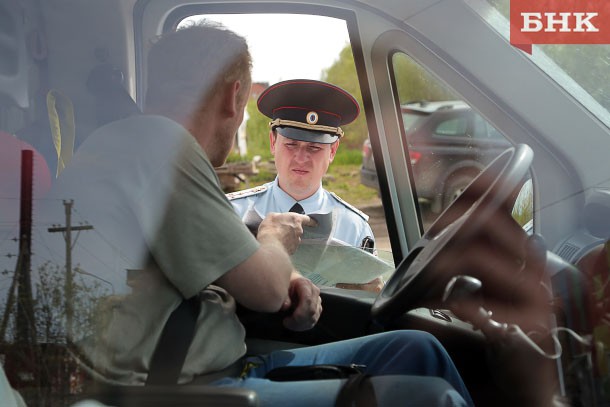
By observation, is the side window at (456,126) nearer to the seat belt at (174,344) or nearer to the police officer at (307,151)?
the police officer at (307,151)

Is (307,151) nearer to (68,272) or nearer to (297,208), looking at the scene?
(297,208)

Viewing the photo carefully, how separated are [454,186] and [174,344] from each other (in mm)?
626

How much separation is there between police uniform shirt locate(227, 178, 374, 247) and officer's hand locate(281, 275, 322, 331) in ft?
0.43

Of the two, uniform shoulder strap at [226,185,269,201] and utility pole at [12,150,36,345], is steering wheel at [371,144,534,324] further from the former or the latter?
utility pole at [12,150,36,345]

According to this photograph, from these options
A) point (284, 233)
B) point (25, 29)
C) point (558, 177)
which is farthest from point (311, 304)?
point (25, 29)

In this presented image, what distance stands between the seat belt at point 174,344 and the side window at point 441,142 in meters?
0.56

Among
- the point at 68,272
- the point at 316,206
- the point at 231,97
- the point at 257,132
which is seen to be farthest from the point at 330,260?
the point at 68,272

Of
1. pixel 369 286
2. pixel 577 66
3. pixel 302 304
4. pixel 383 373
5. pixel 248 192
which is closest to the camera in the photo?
pixel 577 66

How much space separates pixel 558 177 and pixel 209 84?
2.10ft

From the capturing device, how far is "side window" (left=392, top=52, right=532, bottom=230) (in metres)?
1.52

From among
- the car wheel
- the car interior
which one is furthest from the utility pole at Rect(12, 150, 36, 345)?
the car wheel

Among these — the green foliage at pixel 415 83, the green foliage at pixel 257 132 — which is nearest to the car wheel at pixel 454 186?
the green foliage at pixel 415 83

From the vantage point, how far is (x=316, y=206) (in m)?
1.74

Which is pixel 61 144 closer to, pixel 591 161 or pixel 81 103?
pixel 81 103
